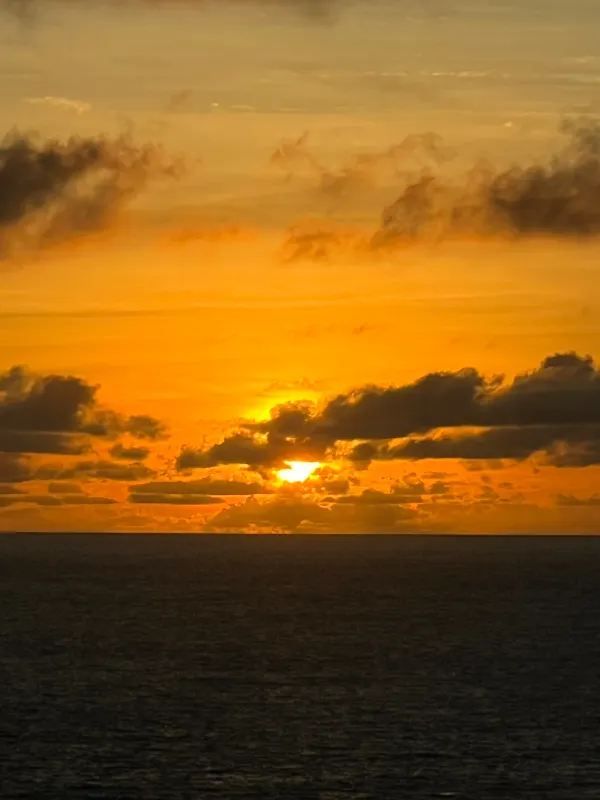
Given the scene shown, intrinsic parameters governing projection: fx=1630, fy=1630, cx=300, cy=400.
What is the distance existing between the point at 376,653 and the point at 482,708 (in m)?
41.6

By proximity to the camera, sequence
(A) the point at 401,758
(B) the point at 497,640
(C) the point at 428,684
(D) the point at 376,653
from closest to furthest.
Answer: (A) the point at 401,758, (C) the point at 428,684, (D) the point at 376,653, (B) the point at 497,640

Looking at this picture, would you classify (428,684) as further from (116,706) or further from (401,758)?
(401,758)

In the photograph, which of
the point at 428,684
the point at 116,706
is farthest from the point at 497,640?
the point at 116,706

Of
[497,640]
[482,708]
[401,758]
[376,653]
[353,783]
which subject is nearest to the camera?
[353,783]

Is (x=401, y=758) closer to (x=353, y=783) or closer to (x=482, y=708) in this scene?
(x=353, y=783)

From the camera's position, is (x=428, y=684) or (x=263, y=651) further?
(x=263, y=651)

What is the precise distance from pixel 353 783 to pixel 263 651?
7146 centimetres

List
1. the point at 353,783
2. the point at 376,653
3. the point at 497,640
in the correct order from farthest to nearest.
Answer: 1. the point at 497,640
2. the point at 376,653
3. the point at 353,783

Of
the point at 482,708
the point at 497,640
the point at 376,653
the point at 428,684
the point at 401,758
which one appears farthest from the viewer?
the point at 497,640

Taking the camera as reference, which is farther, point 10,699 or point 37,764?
point 10,699

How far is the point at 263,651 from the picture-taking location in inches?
6378

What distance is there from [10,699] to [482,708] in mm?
35735

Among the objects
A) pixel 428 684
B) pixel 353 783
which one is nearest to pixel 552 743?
pixel 353 783

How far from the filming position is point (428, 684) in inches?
5305
